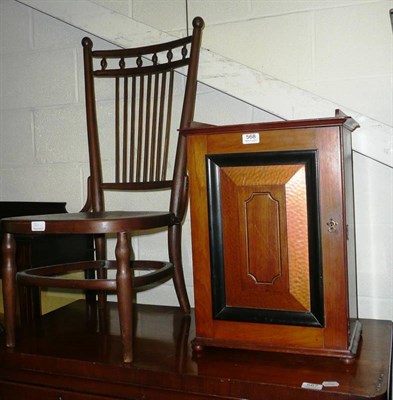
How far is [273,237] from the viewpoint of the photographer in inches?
49.5

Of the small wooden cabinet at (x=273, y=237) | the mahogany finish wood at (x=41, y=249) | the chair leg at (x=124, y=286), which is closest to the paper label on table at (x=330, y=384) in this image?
the small wooden cabinet at (x=273, y=237)

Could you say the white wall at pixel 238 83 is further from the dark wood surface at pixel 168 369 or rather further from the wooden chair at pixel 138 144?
the dark wood surface at pixel 168 369

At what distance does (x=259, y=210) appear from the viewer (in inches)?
49.8

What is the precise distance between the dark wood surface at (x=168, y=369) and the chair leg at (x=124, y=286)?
7 centimetres

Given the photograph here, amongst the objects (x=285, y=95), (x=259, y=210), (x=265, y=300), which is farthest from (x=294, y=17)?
(x=265, y=300)

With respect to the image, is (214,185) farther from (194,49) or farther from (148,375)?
(194,49)

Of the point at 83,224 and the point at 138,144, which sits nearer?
the point at 83,224

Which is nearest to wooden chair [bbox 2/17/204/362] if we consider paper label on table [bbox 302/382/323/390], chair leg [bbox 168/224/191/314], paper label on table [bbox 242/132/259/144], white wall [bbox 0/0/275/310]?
chair leg [bbox 168/224/191/314]

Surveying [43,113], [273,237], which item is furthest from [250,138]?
[43,113]

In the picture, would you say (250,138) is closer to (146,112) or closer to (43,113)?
(146,112)

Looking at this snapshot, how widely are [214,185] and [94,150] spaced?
658mm

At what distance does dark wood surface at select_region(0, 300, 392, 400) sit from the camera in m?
1.13

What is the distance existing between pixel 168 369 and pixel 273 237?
41 cm

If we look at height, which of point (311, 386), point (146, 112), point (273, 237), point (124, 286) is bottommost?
point (311, 386)
